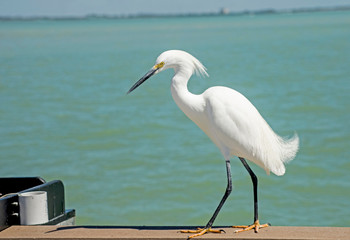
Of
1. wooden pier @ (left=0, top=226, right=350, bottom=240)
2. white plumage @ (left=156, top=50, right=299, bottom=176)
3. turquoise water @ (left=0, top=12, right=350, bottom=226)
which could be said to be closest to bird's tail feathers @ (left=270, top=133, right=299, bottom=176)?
white plumage @ (left=156, top=50, right=299, bottom=176)

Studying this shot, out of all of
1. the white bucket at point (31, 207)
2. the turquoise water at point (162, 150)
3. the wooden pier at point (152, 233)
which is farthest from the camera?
the turquoise water at point (162, 150)

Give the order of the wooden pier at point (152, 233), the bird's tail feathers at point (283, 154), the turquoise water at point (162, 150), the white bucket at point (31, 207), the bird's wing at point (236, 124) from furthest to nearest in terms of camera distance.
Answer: the turquoise water at point (162, 150), the white bucket at point (31, 207), the bird's tail feathers at point (283, 154), the bird's wing at point (236, 124), the wooden pier at point (152, 233)

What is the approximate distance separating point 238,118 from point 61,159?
9431mm

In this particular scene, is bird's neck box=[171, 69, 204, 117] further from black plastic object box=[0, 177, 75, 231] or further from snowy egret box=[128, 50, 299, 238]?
black plastic object box=[0, 177, 75, 231]

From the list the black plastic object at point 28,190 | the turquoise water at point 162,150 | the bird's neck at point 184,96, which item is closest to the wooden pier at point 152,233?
the black plastic object at point 28,190

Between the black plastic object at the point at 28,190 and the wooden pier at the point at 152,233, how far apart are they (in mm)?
221

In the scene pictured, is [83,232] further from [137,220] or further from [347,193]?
[347,193]

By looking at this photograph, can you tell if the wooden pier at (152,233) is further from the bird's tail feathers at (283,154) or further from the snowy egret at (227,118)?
the bird's tail feathers at (283,154)

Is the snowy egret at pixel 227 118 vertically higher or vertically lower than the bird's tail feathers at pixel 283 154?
higher

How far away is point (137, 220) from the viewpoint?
9352 millimetres

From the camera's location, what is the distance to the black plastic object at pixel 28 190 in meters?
4.54

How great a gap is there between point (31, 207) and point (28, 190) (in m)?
0.20

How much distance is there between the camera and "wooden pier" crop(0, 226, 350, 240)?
3.98m

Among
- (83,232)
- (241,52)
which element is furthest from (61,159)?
(241,52)
